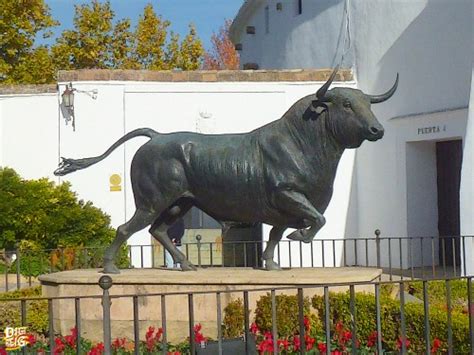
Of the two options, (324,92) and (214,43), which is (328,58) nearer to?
(324,92)

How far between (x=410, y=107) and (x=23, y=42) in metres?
15.1

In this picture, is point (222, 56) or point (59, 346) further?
point (222, 56)

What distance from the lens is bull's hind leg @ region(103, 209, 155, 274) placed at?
877 centimetres

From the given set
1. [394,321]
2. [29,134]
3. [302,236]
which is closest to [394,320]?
[394,321]

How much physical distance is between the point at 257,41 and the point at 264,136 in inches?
678

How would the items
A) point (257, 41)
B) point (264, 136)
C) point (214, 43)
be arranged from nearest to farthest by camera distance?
point (264, 136)
point (257, 41)
point (214, 43)

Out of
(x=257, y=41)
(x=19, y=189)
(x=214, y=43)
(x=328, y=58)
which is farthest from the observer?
(x=214, y=43)

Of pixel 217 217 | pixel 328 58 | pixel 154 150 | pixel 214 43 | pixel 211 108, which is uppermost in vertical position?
pixel 214 43

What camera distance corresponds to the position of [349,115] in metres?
8.14

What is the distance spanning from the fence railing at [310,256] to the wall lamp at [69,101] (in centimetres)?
271

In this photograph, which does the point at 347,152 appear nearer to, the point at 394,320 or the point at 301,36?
the point at 301,36

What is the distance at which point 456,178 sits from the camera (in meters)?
16.4

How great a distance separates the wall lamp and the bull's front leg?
29.1ft

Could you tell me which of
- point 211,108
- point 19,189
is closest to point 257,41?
point 211,108
